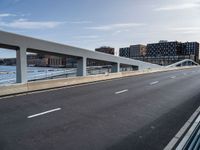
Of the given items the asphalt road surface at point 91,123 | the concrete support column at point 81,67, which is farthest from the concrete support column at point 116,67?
the asphalt road surface at point 91,123

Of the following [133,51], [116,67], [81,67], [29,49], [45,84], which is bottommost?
[45,84]

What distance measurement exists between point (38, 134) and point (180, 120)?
15.9 ft

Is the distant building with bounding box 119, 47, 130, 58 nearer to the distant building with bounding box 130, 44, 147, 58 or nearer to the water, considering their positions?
the distant building with bounding box 130, 44, 147, 58

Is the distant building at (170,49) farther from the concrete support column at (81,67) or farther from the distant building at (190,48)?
the concrete support column at (81,67)

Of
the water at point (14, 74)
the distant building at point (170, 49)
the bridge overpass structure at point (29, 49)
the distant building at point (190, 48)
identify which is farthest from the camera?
the distant building at point (190, 48)

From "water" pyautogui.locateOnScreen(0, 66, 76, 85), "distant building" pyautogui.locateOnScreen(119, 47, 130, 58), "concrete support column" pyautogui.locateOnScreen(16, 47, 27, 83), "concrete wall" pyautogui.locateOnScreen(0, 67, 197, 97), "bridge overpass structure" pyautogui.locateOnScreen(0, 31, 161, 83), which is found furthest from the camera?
"distant building" pyautogui.locateOnScreen(119, 47, 130, 58)

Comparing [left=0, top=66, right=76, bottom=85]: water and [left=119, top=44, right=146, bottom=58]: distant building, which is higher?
[left=119, top=44, right=146, bottom=58]: distant building

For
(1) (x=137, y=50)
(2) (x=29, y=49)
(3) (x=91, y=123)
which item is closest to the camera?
(3) (x=91, y=123)

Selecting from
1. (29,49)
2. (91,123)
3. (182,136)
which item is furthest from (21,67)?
(182,136)

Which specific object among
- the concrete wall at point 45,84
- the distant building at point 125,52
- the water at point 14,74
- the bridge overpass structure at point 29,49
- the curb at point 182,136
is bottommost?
the curb at point 182,136

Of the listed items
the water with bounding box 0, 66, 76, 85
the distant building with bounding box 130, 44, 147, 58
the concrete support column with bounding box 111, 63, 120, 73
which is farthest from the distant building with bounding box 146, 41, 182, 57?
the water with bounding box 0, 66, 76, 85

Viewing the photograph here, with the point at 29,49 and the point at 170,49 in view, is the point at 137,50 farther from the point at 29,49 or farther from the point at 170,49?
the point at 29,49

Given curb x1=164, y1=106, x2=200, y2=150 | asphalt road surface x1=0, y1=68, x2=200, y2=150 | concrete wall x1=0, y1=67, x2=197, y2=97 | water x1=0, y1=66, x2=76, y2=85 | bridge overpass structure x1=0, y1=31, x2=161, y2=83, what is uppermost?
bridge overpass structure x1=0, y1=31, x2=161, y2=83

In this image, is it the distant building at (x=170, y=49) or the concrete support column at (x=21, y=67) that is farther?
the distant building at (x=170, y=49)
